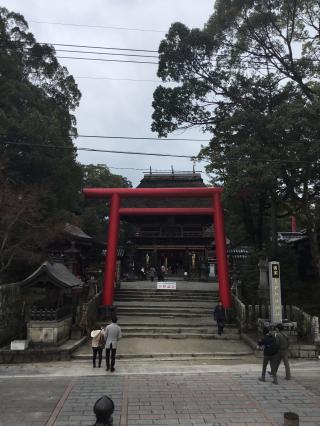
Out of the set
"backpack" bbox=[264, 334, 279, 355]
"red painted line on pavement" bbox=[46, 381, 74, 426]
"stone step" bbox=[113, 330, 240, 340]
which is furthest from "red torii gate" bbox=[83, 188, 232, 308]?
"red painted line on pavement" bbox=[46, 381, 74, 426]

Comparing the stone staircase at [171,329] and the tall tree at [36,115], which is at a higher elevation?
the tall tree at [36,115]

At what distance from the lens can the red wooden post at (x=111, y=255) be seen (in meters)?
20.2

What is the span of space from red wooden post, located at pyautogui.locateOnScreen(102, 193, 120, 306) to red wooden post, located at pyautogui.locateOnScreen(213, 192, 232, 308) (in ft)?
16.9

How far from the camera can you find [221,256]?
66.6ft

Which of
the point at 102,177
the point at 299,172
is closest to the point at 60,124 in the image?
the point at 299,172

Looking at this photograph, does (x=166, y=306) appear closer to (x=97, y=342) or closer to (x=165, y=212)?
(x=165, y=212)

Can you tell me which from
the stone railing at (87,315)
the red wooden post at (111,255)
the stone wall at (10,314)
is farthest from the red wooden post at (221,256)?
the stone wall at (10,314)

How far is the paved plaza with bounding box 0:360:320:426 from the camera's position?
→ 7426 millimetres

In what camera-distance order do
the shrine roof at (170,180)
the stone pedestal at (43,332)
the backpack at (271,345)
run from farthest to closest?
the shrine roof at (170,180) < the stone pedestal at (43,332) < the backpack at (271,345)

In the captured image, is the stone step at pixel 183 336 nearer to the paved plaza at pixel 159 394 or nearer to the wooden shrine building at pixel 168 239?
the paved plaza at pixel 159 394

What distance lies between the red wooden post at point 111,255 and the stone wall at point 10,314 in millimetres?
4237

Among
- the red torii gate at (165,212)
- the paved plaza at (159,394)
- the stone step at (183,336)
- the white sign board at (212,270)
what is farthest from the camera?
the white sign board at (212,270)

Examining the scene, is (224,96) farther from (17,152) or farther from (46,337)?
(46,337)

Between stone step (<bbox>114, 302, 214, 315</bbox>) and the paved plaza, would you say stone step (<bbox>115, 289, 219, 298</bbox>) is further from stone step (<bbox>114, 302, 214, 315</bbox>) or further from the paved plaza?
the paved plaza
